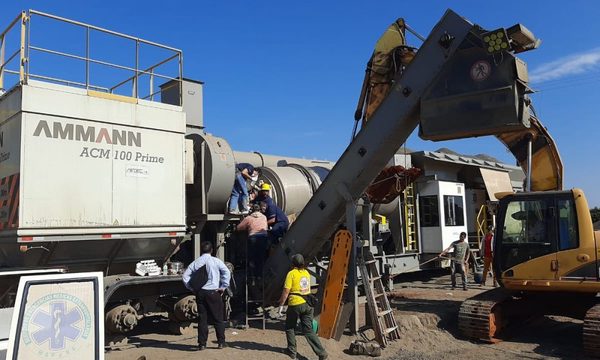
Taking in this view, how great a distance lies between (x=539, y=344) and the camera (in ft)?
29.3

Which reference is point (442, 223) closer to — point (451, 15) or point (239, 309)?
point (239, 309)

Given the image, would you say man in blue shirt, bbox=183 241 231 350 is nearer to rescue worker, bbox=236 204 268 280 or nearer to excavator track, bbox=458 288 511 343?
rescue worker, bbox=236 204 268 280

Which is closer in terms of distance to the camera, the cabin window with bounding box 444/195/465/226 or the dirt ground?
the dirt ground

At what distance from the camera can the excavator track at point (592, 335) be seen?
7.75 meters

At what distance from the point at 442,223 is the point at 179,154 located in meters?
10.1

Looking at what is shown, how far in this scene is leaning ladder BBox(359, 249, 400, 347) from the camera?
28.3 feet

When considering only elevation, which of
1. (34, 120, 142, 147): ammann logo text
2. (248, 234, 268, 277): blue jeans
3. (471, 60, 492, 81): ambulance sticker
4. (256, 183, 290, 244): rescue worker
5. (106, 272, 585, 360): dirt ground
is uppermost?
(471, 60, 492, 81): ambulance sticker

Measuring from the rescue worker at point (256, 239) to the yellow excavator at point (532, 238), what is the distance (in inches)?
108

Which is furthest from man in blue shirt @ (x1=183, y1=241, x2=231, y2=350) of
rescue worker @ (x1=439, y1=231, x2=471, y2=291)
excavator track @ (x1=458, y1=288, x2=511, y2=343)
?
rescue worker @ (x1=439, y1=231, x2=471, y2=291)

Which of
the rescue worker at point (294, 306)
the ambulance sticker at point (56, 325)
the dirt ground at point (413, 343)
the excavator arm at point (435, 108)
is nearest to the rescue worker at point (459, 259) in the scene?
the dirt ground at point (413, 343)

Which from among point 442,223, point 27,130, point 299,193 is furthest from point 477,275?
point 27,130

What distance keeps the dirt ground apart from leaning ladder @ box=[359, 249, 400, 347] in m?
0.20

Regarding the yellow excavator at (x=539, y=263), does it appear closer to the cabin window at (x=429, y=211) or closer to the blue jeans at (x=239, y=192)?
the blue jeans at (x=239, y=192)

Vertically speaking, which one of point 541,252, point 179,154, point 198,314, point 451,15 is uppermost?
point 451,15
